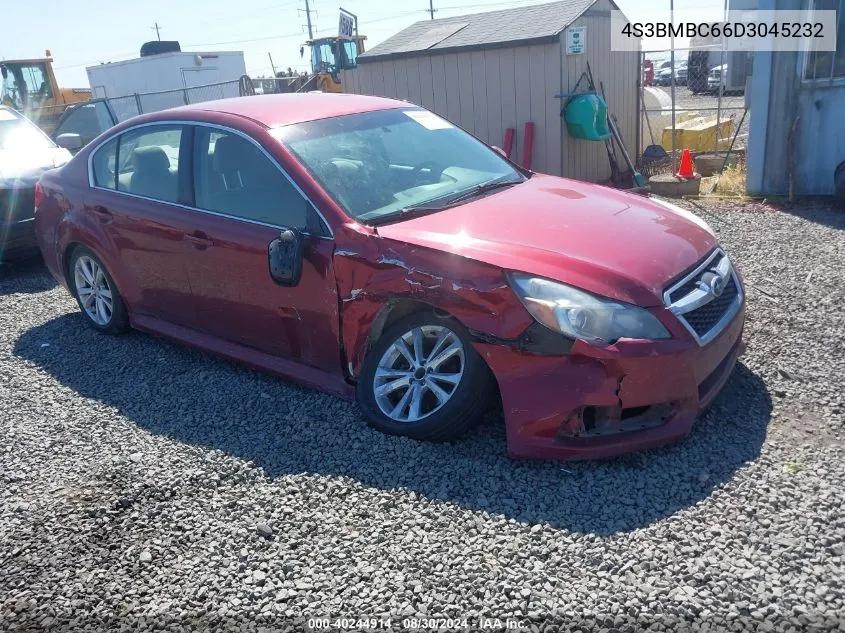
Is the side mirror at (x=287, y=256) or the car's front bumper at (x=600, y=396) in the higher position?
the side mirror at (x=287, y=256)

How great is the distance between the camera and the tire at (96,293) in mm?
5383

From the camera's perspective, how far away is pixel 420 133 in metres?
4.67

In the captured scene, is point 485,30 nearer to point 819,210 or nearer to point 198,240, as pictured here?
point 819,210

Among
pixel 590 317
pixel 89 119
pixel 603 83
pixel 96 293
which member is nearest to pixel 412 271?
pixel 590 317

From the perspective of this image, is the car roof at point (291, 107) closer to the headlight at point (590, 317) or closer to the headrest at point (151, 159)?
the headrest at point (151, 159)

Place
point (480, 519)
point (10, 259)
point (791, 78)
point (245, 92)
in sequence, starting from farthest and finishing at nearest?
point (245, 92) → point (791, 78) → point (10, 259) → point (480, 519)

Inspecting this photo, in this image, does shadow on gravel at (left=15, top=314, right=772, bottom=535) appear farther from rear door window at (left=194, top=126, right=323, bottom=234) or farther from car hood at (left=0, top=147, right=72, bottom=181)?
car hood at (left=0, top=147, right=72, bottom=181)

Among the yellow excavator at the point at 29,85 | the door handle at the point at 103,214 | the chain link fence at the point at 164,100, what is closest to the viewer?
the door handle at the point at 103,214

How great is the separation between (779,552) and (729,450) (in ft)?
2.42

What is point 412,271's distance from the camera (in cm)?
351

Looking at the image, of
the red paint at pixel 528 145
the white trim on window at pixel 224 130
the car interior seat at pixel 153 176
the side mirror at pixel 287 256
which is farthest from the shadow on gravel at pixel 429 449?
the red paint at pixel 528 145

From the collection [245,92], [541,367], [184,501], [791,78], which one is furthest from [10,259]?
[245,92]

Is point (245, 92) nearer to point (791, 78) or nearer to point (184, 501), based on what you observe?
point (791, 78)

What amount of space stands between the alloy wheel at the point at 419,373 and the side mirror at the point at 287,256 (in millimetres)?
670
